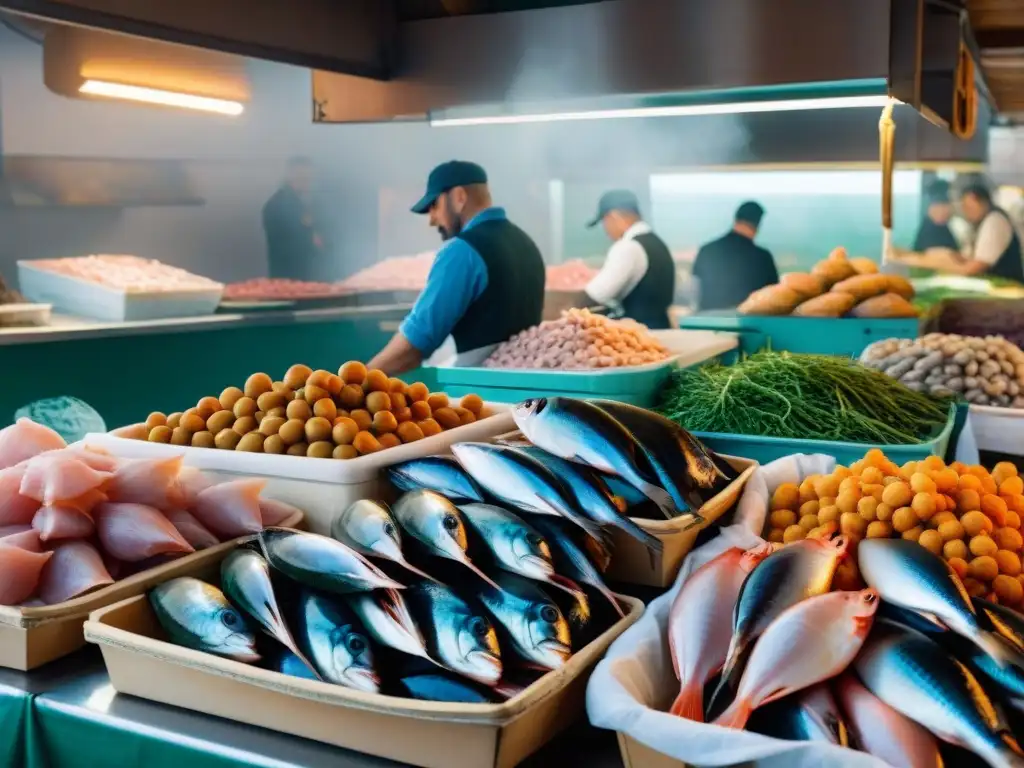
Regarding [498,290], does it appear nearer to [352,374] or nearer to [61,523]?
[352,374]

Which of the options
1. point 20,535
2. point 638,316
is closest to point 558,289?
point 638,316

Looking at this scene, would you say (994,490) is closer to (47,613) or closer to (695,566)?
(695,566)

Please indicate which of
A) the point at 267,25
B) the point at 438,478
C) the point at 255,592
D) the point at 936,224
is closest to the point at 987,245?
the point at 936,224

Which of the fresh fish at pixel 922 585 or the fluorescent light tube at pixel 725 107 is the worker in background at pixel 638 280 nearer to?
the fluorescent light tube at pixel 725 107

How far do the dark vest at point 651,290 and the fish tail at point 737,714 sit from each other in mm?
4267

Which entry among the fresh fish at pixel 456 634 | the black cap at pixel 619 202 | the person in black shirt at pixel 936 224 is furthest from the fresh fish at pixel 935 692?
the person in black shirt at pixel 936 224

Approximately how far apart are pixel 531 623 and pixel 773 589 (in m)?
0.28

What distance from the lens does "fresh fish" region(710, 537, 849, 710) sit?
3.48ft

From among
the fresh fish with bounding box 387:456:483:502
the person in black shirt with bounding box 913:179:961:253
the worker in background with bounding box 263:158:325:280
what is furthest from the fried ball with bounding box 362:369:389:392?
the person in black shirt with bounding box 913:179:961:253

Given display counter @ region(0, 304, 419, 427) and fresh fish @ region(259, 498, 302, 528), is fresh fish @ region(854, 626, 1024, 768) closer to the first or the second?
fresh fish @ region(259, 498, 302, 528)

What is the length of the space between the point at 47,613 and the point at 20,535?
136mm

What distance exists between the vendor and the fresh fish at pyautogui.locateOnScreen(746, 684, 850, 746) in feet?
9.32

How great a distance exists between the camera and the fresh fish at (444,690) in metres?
1.03

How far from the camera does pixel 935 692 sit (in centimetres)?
97
